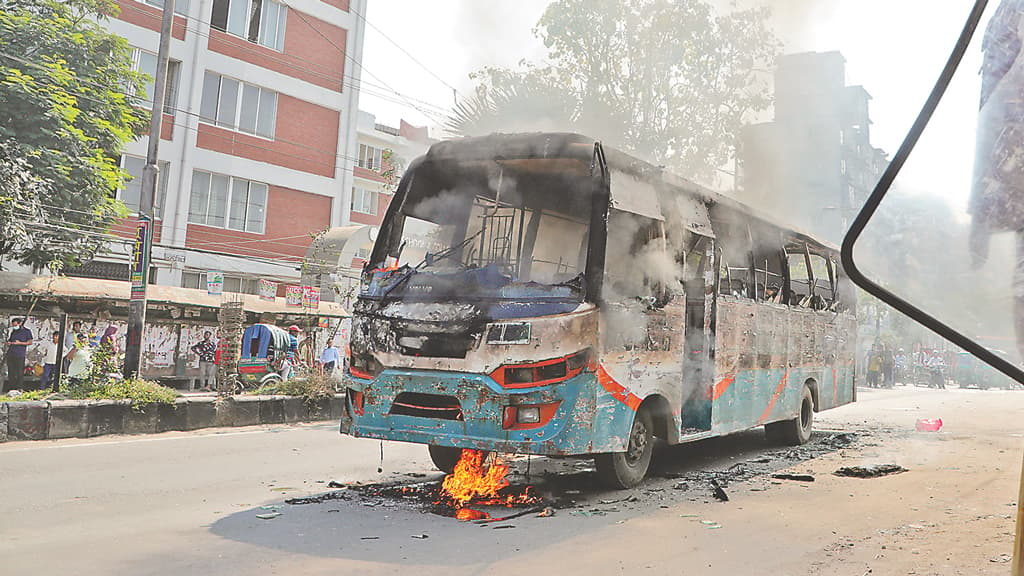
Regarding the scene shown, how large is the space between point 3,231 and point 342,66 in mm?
15686

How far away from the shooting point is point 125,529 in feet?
16.5

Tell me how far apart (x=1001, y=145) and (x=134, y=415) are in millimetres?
10758

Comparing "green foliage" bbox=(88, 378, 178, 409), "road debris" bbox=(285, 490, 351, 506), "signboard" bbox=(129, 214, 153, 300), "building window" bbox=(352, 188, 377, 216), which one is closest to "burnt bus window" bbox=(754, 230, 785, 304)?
"road debris" bbox=(285, 490, 351, 506)

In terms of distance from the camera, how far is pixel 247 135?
25328 millimetres

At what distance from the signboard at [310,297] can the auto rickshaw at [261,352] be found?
112cm

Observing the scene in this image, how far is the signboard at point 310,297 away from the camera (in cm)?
2062

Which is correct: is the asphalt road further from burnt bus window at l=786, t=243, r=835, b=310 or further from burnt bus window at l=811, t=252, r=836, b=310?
burnt bus window at l=811, t=252, r=836, b=310

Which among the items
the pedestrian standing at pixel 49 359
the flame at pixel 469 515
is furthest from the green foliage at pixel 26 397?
the flame at pixel 469 515

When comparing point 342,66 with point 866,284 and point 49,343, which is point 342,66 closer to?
point 49,343

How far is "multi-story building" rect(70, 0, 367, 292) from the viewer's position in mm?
23391

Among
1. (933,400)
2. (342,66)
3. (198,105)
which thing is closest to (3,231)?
(198,105)

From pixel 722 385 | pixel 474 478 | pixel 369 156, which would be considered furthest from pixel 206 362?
pixel 369 156

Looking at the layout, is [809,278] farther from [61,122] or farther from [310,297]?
[61,122]

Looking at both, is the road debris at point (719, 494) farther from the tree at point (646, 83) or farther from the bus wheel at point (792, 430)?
the tree at point (646, 83)
